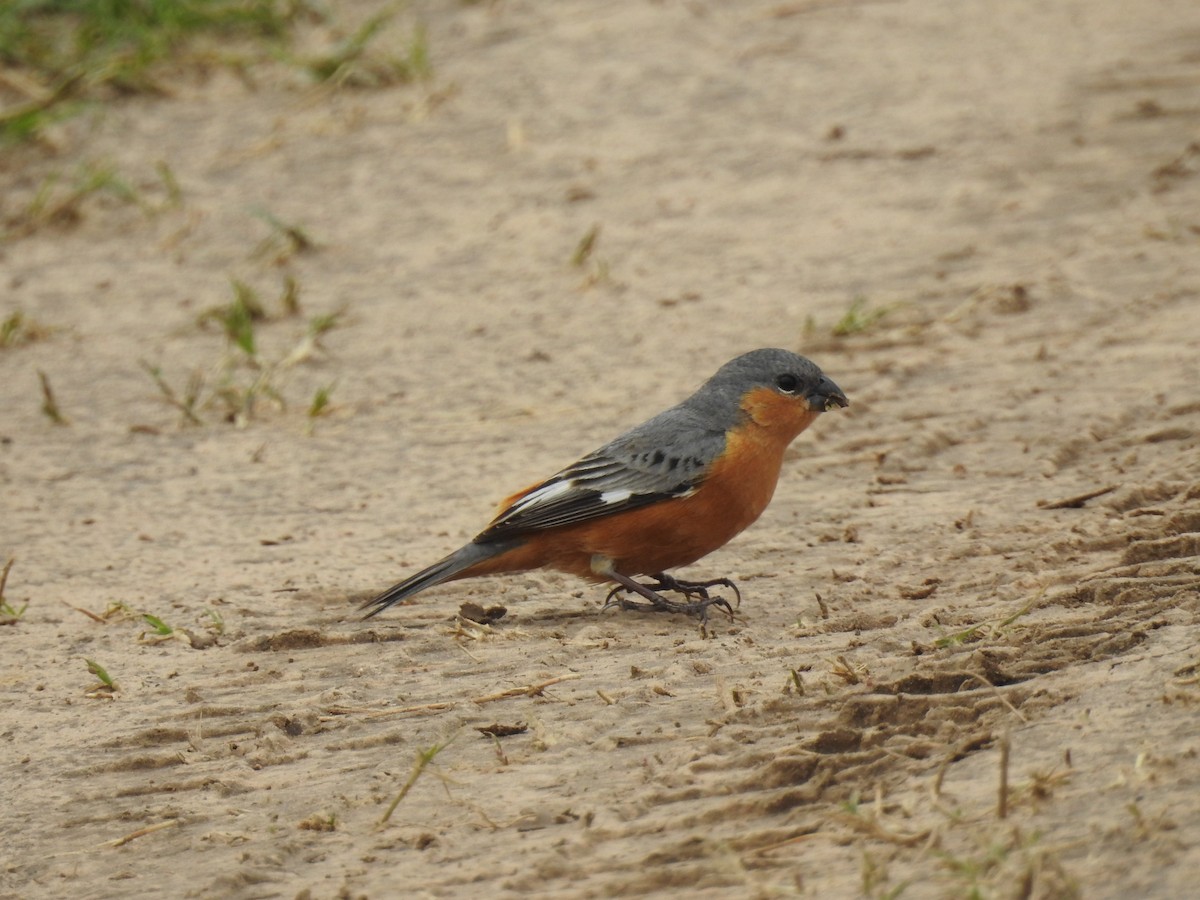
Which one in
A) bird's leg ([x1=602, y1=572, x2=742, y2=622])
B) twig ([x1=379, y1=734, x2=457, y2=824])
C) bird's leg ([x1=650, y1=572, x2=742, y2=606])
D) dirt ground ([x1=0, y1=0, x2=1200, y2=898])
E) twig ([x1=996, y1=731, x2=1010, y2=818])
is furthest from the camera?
bird's leg ([x1=650, y1=572, x2=742, y2=606])

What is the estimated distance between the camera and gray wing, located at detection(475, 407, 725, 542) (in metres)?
5.36

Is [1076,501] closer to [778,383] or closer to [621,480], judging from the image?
[778,383]

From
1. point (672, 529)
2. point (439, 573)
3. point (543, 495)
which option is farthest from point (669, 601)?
point (439, 573)

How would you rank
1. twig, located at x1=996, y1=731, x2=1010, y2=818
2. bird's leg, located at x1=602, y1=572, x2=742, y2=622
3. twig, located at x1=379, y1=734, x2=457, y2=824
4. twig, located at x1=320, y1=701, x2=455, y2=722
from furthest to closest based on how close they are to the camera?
bird's leg, located at x1=602, y1=572, x2=742, y2=622 < twig, located at x1=320, y1=701, x2=455, y2=722 < twig, located at x1=379, y1=734, x2=457, y2=824 < twig, located at x1=996, y1=731, x2=1010, y2=818

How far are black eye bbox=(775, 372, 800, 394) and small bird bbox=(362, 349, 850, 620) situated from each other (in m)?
0.08

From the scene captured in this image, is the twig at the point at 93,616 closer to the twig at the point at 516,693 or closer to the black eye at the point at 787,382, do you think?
the twig at the point at 516,693

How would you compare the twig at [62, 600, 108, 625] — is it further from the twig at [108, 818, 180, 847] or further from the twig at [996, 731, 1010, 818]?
the twig at [996, 731, 1010, 818]

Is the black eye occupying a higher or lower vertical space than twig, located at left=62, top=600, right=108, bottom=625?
higher

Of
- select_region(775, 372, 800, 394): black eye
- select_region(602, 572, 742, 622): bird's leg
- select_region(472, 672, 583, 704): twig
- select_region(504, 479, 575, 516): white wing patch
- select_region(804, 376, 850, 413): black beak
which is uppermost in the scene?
select_region(775, 372, 800, 394): black eye

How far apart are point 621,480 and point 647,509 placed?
0.16 meters

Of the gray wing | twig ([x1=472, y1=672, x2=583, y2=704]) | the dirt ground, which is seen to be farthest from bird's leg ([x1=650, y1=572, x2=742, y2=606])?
twig ([x1=472, y1=672, x2=583, y2=704])

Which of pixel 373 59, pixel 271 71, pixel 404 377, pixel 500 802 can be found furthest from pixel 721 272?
pixel 500 802

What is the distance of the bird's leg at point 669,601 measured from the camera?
522cm

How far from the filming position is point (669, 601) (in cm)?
546
